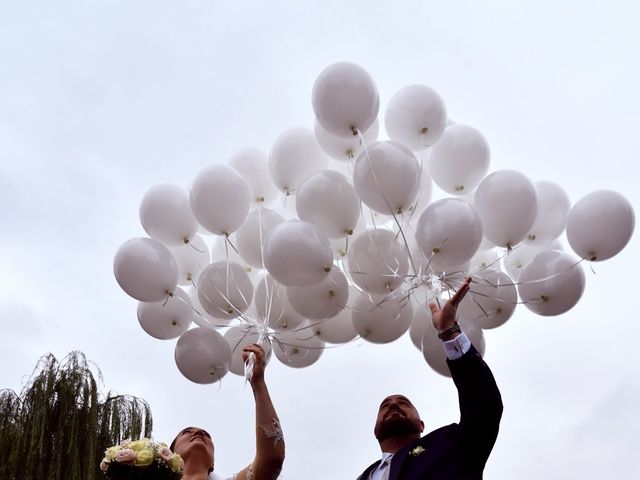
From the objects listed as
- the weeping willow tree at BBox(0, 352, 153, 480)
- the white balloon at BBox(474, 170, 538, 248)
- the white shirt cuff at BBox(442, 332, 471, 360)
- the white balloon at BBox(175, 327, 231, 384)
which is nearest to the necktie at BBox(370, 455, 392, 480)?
the white shirt cuff at BBox(442, 332, 471, 360)

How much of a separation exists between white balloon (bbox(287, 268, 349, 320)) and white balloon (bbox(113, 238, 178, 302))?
0.68m

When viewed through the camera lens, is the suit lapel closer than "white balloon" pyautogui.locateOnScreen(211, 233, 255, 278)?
Yes

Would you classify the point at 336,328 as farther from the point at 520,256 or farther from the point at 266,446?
the point at 266,446

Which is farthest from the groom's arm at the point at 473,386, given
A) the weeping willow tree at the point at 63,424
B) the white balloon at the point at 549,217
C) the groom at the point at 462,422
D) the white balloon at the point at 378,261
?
the weeping willow tree at the point at 63,424

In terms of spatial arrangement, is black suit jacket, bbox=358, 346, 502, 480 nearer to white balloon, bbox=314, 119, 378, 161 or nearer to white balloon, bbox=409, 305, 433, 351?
white balloon, bbox=409, 305, 433, 351

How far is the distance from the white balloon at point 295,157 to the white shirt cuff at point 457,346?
1499 mm

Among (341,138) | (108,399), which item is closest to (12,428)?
(108,399)

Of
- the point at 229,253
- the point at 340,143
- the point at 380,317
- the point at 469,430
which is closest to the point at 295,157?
the point at 340,143

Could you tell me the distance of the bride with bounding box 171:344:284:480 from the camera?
8.09ft

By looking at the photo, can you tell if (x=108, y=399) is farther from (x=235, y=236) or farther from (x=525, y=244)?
(x=525, y=244)

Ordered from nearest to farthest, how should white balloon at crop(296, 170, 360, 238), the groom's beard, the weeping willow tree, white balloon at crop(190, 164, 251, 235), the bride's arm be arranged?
the bride's arm → the groom's beard → white balloon at crop(296, 170, 360, 238) → white balloon at crop(190, 164, 251, 235) → the weeping willow tree

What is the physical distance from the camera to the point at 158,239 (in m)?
4.01

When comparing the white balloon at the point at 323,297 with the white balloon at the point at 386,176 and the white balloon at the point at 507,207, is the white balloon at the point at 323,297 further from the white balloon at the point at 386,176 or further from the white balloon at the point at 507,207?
the white balloon at the point at 507,207

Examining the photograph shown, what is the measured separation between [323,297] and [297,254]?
0.42 metres
